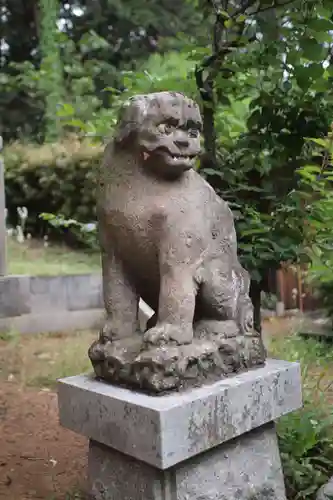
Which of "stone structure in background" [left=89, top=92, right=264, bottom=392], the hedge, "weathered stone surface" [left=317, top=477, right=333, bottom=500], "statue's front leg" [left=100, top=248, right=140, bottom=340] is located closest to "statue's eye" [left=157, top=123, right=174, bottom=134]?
"stone structure in background" [left=89, top=92, right=264, bottom=392]

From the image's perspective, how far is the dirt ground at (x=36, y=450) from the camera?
2275mm

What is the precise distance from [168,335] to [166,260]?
8.9 inches

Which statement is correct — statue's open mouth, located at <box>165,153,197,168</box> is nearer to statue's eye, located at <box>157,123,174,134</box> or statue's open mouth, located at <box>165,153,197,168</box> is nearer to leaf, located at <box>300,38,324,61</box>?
statue's eye, located at <box>157,123,174,134</box>

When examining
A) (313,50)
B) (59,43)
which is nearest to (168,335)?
(313,50)

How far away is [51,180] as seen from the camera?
6.99 metres

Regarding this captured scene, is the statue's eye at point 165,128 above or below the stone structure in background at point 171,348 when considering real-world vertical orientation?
above

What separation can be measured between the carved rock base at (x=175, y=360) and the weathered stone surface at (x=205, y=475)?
0.25m

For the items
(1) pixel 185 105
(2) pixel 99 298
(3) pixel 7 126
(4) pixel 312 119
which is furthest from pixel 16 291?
(3) pixel 7 126

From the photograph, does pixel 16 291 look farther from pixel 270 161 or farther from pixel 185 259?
pixel 185 259

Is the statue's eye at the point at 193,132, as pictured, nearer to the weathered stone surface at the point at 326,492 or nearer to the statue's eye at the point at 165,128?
the statue's eye at the point at 165,128

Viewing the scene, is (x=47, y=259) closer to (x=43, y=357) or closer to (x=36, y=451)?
(x=43, y=357)

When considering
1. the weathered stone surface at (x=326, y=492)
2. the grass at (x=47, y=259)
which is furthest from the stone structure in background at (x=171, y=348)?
the grass at (x=47, y=259)

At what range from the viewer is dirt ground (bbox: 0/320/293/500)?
2275 millimetres

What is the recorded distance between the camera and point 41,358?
4355 millimetres
